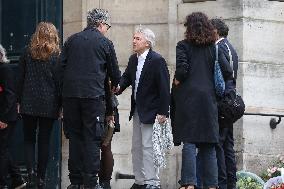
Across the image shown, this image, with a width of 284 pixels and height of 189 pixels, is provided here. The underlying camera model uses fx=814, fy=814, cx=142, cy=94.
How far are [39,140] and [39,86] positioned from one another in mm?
605

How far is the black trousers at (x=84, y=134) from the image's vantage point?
27.7 ft

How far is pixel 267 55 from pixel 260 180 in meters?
1.70

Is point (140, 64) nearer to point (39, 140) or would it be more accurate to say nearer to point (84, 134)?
point (84, 134)

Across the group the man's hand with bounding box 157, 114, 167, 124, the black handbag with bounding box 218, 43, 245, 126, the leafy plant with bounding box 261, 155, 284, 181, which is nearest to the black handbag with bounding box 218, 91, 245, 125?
the black handbag with bounding box 218, 43, 245, 126

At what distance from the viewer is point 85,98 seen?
8.48 metres

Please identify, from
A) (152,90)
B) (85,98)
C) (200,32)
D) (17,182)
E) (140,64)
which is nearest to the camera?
(200,32)

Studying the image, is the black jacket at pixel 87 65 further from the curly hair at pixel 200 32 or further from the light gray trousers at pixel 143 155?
the curly hair at pixel 200 32

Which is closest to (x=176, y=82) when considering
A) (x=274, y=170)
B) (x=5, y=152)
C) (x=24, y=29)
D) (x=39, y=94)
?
(x=39, y=94)

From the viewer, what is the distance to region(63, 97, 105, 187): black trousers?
27.7 ft

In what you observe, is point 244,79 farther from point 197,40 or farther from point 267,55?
point 197,40

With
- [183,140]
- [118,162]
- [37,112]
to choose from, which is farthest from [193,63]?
[118,162]

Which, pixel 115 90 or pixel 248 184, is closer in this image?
pixel 115 90

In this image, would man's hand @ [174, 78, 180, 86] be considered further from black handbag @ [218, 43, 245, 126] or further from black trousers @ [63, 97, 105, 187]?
black trousers @ [63, 97, 105, 187]

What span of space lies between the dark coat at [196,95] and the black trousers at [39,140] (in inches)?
62.4
